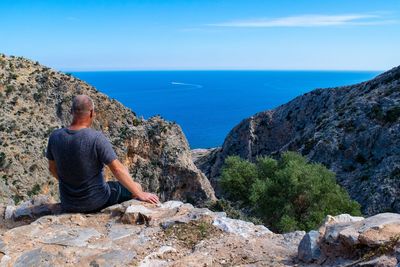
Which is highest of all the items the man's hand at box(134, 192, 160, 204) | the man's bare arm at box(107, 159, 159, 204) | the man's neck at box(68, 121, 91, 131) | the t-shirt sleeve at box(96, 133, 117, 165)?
the man's neck at box(68, 121, 91, 131)

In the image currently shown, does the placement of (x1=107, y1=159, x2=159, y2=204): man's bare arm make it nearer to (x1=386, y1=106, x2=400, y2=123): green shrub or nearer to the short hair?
the short hair

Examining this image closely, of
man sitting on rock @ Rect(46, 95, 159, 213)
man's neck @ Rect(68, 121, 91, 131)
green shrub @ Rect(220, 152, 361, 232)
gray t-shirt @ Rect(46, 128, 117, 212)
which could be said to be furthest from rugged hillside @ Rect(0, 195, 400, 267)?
green shrub @ Rect(220, 152, 361, 232)

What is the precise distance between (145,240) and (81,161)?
65.4 inches

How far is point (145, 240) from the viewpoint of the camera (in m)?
7.02

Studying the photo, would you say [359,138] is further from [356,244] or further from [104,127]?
[356,244]

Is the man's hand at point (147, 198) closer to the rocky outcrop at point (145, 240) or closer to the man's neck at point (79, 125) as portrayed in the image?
the rocky outcrop at point (145, 240)

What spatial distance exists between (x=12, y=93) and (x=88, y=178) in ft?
122

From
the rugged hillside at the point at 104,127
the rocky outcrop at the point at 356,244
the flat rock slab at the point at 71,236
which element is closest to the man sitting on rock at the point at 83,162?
the flat rock slab at the point at 71,236

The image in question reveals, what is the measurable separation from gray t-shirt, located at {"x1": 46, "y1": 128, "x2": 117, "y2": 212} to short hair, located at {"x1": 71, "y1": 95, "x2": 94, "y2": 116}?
0.30 meters

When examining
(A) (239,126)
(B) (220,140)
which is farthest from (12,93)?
(B) (220,140)

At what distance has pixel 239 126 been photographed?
7731cm

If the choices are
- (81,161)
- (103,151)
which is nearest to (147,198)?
(103,151)

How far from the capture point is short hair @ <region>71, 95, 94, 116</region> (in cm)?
699

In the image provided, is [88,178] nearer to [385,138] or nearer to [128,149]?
[128,149]
